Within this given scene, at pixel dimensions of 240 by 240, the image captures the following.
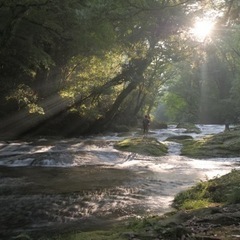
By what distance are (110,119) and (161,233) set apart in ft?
102

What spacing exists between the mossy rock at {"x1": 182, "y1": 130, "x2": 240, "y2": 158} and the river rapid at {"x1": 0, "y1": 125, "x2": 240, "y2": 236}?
1.08 m

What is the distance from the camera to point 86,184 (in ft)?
38.6

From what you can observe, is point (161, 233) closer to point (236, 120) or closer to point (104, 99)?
point (104, 99)

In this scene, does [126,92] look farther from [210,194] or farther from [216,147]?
[210,194]

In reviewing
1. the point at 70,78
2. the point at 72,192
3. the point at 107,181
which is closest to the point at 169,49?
the point at 70,78

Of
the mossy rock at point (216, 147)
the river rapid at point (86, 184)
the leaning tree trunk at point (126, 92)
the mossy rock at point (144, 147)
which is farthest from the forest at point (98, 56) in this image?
the mossy rock at point (144, 147)

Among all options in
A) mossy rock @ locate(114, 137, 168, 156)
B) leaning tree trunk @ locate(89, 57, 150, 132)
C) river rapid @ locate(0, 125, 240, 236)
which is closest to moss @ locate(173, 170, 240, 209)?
river rapid @ locate(0, 125, 240, 236)

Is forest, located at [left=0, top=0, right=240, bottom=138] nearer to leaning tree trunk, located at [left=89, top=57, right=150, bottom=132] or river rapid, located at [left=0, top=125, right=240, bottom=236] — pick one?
leaning tree trunk, located at [left=89, top=57, right=150, bottom=132]

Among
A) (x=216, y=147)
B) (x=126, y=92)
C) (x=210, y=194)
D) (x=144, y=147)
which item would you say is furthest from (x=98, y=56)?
(x=126, y=92)

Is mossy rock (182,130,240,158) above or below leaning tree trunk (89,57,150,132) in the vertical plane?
below

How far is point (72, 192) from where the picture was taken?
34.5 ft

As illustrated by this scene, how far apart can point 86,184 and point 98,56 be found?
7763mm

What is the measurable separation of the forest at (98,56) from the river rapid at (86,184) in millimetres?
4427

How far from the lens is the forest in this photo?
10703 mm
